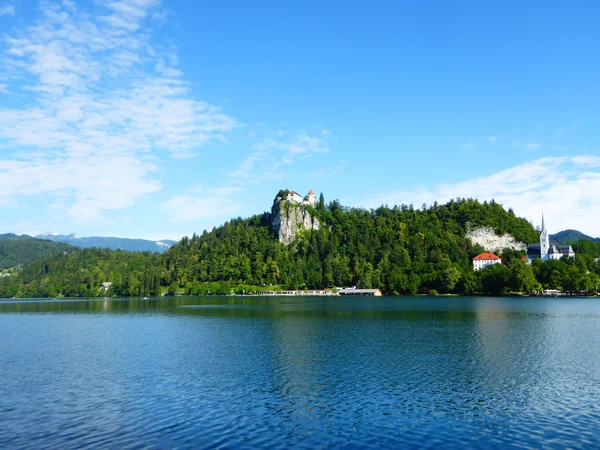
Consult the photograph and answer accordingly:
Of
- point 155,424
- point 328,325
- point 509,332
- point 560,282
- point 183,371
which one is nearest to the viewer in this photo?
point 155,424

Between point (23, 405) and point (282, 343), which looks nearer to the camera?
point (23, 405)

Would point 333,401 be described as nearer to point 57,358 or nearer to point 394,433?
point 394,433

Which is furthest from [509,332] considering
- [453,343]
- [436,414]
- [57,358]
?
[57,358]

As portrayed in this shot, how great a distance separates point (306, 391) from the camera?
33719mm

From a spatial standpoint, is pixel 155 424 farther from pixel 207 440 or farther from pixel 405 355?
pixel 405 355

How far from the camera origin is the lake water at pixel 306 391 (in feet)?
80.4

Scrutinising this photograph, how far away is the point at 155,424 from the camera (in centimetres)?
2662

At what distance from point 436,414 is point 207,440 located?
13779mm

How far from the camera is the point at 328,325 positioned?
78250 millimetres

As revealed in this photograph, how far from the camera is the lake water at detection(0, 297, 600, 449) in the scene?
965 inches

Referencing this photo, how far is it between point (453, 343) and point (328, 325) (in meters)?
26.8

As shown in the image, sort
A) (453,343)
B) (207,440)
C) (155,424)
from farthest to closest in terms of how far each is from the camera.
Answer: (453,343)
(155,424)
(207,440)

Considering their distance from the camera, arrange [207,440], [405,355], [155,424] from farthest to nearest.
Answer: [405,355] < [155,424] < [207,440]

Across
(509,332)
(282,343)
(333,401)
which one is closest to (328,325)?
(282,343)
